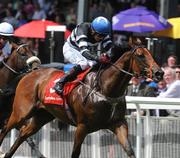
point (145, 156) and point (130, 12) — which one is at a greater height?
point (130, 12)

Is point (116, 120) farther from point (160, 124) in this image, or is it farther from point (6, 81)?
point (6, 81)

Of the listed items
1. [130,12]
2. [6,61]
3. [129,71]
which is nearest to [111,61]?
[129,71]

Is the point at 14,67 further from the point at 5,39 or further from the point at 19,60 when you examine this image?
the point at 5,39

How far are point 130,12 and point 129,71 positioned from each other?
6225mm

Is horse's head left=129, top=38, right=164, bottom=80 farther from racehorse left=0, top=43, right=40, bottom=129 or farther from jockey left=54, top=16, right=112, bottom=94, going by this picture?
racehorse left=0, top=43, right=40, bottom=129

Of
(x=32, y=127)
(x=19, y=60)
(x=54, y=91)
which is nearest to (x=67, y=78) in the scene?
(x=54, y=91)

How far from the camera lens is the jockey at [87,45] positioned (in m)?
9.29

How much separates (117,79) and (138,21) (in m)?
5.86

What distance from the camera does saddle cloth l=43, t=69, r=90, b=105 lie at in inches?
377

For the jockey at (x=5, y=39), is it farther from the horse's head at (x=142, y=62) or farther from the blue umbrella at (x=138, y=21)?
the blue umbrella at (x=138, y=21)

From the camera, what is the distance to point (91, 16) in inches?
768

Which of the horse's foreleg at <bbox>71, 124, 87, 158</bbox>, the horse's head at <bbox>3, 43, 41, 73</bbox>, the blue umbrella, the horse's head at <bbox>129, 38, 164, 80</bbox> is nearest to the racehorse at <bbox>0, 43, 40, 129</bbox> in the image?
the horse's head at <bbox>3, 43, 41, 73</bbox>

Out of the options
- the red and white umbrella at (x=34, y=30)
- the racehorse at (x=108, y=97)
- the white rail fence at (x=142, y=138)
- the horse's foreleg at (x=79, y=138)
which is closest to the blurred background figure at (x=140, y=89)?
the white rail fence at (x=142, y=138)

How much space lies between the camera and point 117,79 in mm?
9102
